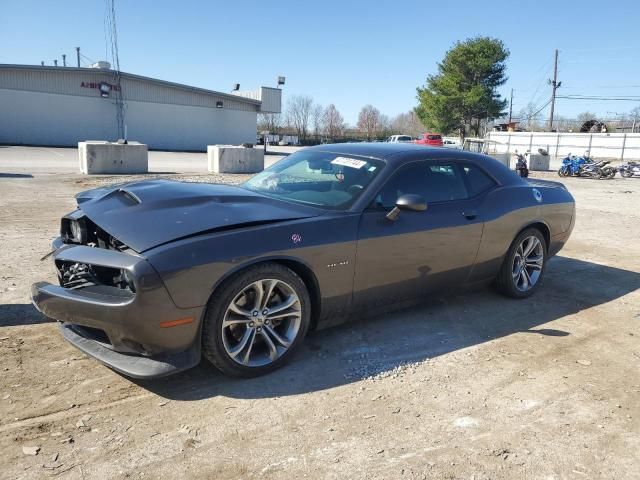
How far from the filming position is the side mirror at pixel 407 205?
Result: 143 inches

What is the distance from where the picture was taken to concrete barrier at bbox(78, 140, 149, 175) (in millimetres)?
16000

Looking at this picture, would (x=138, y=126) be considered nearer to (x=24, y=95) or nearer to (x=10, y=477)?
(x=24, y=95)

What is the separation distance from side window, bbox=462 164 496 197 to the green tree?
42.6 m

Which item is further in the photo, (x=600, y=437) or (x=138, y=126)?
(x=138, y=126)

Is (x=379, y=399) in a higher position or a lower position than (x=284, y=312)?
lower

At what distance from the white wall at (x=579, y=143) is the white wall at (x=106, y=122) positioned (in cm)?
2219

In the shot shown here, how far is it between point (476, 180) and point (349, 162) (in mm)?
1302

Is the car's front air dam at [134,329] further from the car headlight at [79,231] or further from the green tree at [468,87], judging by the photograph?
the green tree at [468,87]

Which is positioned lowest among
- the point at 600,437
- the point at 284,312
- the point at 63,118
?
the point at 600,437

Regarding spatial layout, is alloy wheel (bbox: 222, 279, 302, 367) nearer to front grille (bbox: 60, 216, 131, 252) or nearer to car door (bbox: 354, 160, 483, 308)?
car door (bbox: 354, 160, 483, 308)

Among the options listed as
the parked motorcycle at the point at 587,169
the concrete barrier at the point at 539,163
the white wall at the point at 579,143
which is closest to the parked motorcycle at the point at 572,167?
the parked motorcycle at the point at 587,169

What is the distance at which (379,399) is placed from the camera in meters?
3.06

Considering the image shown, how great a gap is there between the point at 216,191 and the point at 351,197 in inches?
41.1

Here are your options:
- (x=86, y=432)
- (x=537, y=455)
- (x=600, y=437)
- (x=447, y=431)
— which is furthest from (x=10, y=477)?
(x=600, y=437)
